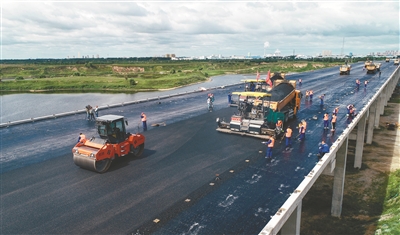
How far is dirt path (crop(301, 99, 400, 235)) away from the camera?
1634cm

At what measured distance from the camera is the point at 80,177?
1330 centimetres

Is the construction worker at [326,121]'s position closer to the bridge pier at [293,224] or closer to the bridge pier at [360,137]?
the bridge pier at [360,137]

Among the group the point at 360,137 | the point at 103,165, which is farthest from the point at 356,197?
the point at 103,165

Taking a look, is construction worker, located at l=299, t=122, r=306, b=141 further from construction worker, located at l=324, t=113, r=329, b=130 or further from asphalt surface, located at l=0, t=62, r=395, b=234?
construction worker, located at l=324, t=113, r=329, b=130

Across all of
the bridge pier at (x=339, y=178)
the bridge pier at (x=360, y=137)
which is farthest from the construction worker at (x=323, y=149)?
the bridge pier at (x=360, y=137)

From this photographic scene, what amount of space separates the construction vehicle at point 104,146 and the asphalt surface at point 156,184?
56 cm

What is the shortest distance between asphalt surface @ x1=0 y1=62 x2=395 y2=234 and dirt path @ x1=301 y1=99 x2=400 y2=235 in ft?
13.9

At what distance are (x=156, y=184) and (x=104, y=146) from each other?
3.19m

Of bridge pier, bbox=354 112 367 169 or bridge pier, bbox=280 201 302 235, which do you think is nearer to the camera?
bridge pier, bbox=280 201 302 235

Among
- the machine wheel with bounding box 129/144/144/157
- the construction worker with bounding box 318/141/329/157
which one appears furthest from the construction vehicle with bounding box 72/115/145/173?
the construction worker with bounding box 318/141/329/157

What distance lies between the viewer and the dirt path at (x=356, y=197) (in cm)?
1634

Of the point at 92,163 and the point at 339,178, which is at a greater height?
the point at 92,163

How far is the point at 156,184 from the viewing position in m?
12.5

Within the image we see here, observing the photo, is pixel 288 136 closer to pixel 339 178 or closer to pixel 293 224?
pixel 339 178
